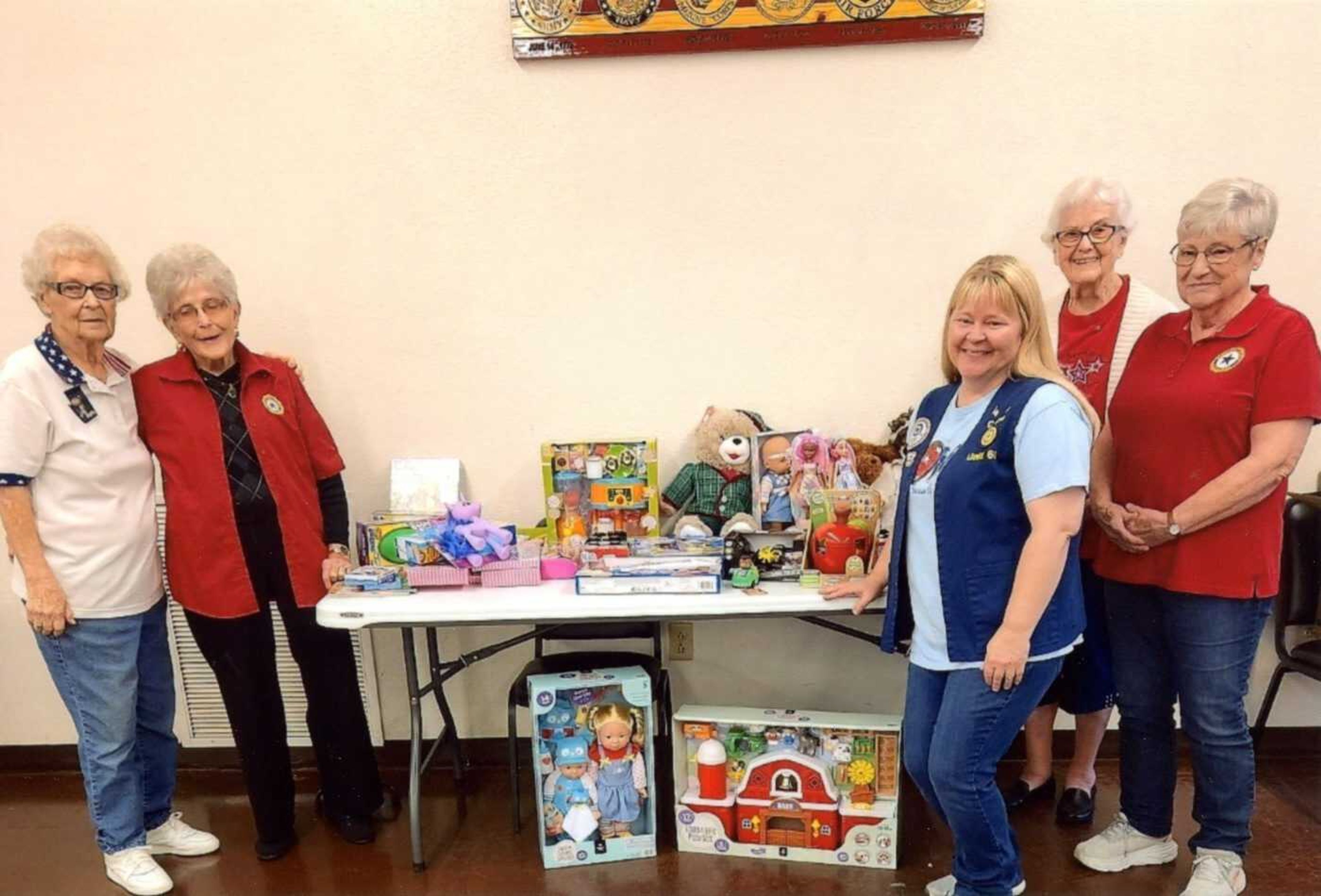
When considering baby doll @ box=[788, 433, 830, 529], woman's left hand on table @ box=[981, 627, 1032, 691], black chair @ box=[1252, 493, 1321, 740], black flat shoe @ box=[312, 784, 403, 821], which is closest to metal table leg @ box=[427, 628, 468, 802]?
black flat shoe @ box=[312, 784, 403, 821]

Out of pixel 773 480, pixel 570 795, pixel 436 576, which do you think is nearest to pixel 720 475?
pixel 773 480

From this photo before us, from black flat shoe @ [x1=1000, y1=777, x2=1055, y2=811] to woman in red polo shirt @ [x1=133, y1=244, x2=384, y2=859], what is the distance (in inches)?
73.1

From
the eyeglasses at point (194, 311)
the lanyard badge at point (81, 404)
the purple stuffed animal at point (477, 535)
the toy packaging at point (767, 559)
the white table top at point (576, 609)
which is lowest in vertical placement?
the white table top at point (576, 609)

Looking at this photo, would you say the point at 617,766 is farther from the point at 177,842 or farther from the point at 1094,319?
the point at 1094,319

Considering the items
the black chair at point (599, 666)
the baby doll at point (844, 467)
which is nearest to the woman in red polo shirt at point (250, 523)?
the black chair at point (599, 666)

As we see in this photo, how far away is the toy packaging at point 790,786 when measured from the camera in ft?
6.90

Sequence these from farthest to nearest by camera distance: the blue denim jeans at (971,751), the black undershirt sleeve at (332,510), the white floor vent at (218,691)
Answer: the white floor vent at (218,691) → the black undershirt sleeve at (332,510) → the blue denim jeans at (971,751)

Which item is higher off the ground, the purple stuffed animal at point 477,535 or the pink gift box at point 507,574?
the purple stuffed animal at point 477,535

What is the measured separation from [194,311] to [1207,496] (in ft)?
7.63

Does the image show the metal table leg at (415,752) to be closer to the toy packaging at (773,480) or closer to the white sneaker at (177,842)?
the white sneaker at (177,842)

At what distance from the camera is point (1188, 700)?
181cm

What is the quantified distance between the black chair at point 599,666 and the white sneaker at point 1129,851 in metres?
1.16

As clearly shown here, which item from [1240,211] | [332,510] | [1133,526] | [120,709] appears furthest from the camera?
[332,510]

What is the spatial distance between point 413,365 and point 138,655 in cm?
107
